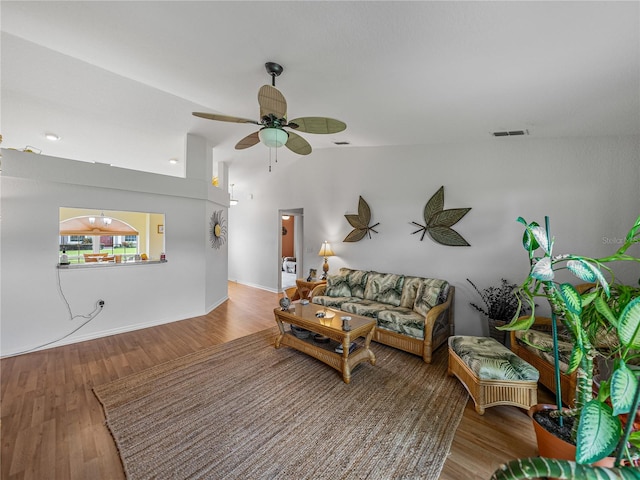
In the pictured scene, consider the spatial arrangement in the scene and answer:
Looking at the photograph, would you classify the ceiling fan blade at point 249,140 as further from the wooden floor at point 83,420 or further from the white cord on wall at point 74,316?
the white cord on wall at point 74,316

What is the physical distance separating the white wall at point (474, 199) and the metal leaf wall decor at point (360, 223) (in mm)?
119

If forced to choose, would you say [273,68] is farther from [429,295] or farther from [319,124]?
[429,295]

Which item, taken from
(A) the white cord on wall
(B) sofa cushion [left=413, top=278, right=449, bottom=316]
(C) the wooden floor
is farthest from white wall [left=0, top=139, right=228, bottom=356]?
(B) sofa cushion [left=413, top=278, right=449, bottom=316]

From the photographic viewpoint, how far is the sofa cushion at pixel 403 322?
302cm

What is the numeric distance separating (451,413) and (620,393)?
154 cm

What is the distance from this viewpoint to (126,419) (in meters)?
1.99

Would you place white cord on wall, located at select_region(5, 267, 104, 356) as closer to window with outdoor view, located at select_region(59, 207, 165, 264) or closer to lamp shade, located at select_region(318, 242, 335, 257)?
window with outdoor view, located at select_region(59, 207, 165, 264)

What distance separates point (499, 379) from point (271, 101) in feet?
9.48

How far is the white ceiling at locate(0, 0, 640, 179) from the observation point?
1548 mm

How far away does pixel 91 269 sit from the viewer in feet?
11.5

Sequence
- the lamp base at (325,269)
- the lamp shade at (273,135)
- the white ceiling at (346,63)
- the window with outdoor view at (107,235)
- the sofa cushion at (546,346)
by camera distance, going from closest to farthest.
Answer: the white ceiling at (346,63) → the sofa cushion at (546,346) → the lamp shade at (273,135) → the window with outdoor view at (107,235) → the lamp base at (325,269)

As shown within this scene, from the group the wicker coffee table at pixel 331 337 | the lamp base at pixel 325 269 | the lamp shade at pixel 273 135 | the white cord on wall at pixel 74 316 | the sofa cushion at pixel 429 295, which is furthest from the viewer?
the lamp base at pixel 325 269

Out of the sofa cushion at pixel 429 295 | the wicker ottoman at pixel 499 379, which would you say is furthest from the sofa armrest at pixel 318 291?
the wicker ottoman at pixel 499 379

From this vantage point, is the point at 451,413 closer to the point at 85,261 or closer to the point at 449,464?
the point at 449,464
